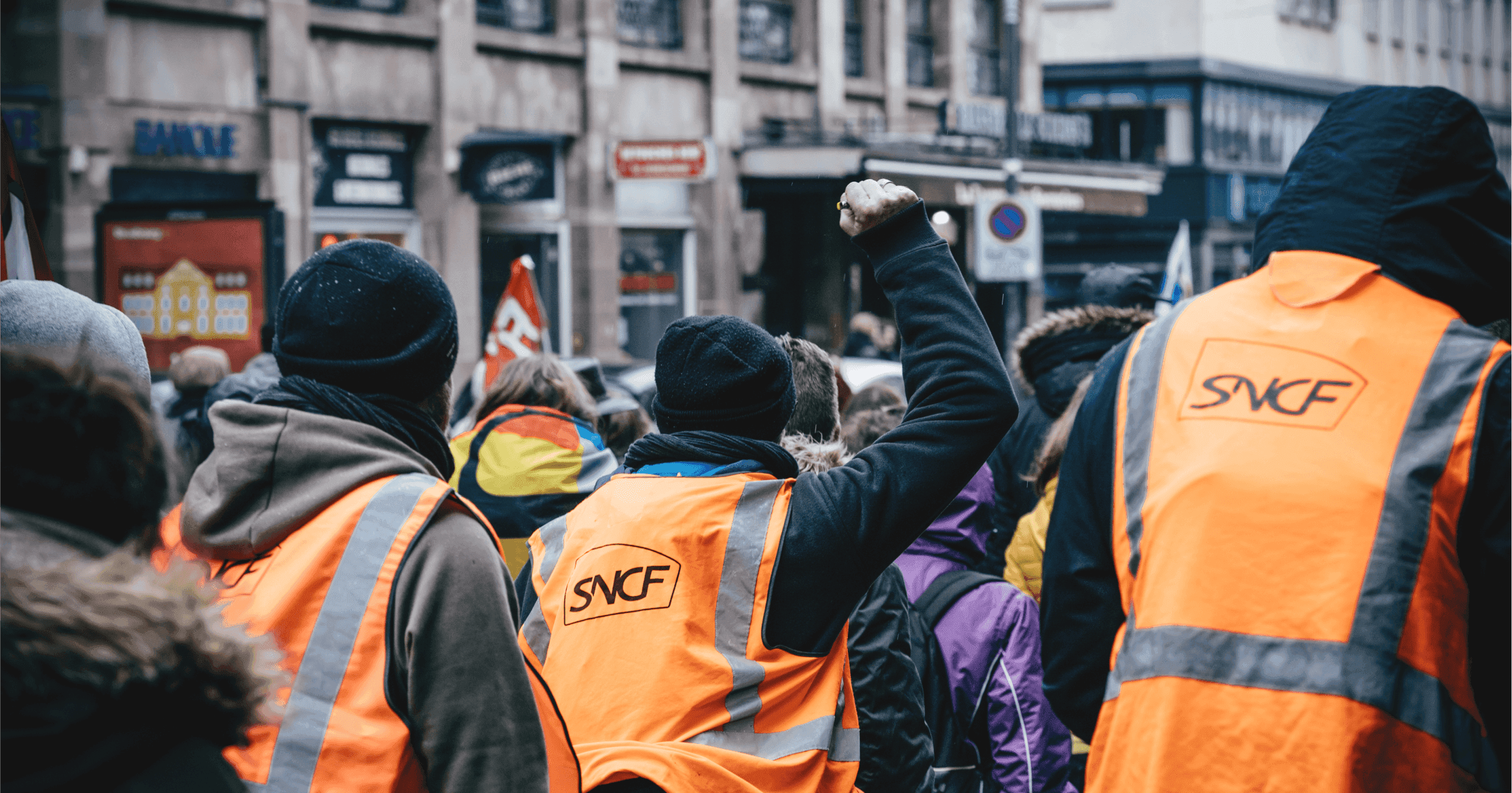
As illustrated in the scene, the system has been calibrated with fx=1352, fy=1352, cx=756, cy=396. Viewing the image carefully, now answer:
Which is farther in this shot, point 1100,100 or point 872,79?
point 1100,100

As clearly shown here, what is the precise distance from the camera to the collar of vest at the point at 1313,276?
2.12 m

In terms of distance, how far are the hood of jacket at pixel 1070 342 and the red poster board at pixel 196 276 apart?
770 centimetres

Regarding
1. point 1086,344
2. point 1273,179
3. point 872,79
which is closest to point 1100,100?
point 1273,179

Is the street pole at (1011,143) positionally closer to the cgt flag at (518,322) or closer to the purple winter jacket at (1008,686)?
the cgt flag at (518,322)

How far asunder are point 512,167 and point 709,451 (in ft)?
44.6

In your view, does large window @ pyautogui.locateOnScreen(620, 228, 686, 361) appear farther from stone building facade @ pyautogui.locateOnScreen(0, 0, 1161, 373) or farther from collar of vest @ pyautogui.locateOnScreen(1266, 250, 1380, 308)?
collar of vest @ pyautogui.locateOnScreen(1266, 250, 1380, 308)

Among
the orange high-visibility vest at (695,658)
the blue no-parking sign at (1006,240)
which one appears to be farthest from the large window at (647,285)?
the orange high-visibility vest at (695,658)

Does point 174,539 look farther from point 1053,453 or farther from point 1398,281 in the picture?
point 1053,453

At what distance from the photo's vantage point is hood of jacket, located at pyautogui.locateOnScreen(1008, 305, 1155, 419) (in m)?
4.69

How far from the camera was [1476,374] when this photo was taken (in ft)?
Result: 6.47

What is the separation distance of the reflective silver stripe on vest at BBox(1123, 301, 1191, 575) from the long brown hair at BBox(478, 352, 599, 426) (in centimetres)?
302

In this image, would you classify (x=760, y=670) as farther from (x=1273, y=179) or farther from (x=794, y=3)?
(x=1273, y=179)

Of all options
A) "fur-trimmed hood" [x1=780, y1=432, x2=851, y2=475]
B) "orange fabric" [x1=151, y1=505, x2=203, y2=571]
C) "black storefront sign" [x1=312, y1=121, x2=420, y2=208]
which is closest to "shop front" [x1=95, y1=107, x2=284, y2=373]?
"black storefront sign" [x1=312, y1=121, x2=420, y2=208]

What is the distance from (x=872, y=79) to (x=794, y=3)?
195 cm
